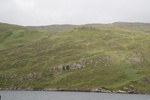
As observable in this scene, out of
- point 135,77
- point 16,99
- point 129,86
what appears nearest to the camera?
point 16,99

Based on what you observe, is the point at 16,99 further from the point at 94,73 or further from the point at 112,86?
the point at 94,73

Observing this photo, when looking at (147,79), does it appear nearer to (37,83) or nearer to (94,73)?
(94,73)

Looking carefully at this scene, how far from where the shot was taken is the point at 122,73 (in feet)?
633

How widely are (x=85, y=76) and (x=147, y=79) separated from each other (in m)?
40.5

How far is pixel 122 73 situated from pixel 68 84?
3656 centimetres

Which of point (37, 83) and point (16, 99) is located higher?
point (16, 99)

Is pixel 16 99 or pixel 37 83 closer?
pixel 16 99

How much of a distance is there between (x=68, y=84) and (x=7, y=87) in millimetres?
43076

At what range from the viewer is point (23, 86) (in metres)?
196

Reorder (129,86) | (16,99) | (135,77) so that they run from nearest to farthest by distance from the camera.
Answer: (16,99) → (129,86) → (135,77)

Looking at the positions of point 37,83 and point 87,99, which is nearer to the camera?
point 87,99

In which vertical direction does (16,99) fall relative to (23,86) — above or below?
above

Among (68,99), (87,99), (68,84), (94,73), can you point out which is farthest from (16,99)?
(94,73)

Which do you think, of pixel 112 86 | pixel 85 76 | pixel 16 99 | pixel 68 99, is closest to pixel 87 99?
pixel 68 99
